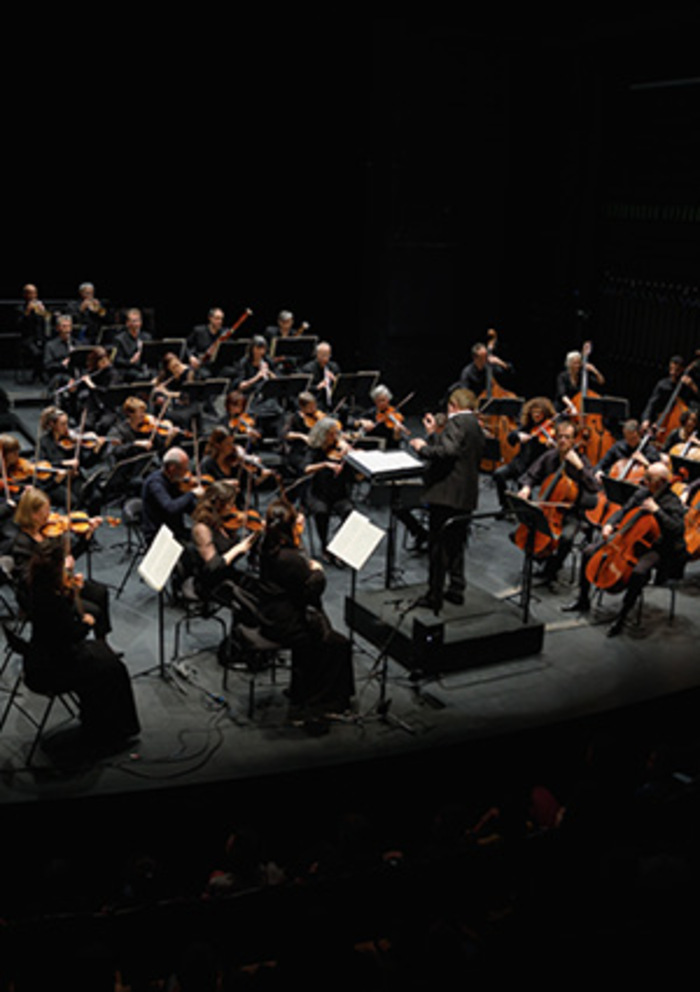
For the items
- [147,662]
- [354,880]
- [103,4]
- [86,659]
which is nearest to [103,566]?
[147,662]

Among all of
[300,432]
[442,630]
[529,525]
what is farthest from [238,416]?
[442,630]

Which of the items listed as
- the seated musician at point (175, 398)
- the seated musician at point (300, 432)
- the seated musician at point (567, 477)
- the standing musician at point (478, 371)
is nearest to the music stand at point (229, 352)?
the seated musician at point (175, 398)

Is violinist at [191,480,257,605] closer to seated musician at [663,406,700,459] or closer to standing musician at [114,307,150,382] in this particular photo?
seated musician at [663,406,700,459]

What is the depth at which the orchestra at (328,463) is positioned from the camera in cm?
766

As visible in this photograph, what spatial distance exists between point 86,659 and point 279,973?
2.75 m

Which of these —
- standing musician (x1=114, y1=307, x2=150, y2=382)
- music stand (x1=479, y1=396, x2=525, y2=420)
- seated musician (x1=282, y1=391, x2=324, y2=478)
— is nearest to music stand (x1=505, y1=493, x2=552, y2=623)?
seated musician (x1=282, y1=391, x2=324, y2=478)

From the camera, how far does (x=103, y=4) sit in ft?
40.6

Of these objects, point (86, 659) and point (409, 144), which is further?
point (409, 144)

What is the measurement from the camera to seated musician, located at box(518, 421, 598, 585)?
8.66m

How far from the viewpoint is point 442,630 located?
7.27 m

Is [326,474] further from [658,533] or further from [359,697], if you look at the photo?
[658,533]

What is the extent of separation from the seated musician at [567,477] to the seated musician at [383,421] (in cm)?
154

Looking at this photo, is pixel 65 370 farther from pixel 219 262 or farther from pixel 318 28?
pixel 318 28

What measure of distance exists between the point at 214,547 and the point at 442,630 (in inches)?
64.1
